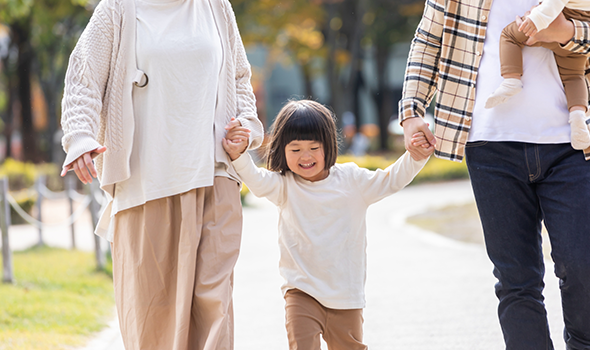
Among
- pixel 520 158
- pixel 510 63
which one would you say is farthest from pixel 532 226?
pixel 510 63

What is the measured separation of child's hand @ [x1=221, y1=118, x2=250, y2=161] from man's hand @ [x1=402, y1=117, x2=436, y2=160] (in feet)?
2.26

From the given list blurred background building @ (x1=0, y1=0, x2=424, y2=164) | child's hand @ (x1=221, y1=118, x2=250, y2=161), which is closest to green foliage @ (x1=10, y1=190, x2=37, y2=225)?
blurred background building @ (x1=0, y1=0, x2=424, y2=164)

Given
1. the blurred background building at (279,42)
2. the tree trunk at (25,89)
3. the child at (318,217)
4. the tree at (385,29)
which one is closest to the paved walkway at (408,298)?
the child at (318,217)

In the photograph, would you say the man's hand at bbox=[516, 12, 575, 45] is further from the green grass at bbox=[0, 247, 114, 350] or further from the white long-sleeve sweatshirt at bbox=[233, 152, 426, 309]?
the green grass at bbox=[0, 247, 114, 350]

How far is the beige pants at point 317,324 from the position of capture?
3.14 meters

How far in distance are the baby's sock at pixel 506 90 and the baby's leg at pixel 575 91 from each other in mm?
185

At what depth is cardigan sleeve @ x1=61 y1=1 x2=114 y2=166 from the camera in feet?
8.93

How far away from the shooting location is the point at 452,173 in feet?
71.4

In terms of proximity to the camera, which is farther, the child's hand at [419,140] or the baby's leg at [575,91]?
the child's hand at [419,140]

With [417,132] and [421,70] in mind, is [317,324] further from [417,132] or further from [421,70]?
[421,70]

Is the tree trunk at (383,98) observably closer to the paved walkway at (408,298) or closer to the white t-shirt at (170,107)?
the paved walkway at (408,298)

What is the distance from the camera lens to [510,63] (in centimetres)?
263

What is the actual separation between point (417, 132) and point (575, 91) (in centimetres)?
68

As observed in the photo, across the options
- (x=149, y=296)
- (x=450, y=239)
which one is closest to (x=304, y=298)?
(x=149, y=296)
